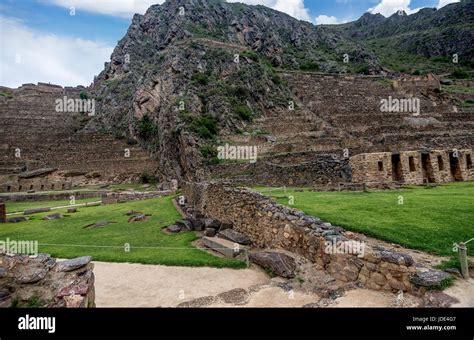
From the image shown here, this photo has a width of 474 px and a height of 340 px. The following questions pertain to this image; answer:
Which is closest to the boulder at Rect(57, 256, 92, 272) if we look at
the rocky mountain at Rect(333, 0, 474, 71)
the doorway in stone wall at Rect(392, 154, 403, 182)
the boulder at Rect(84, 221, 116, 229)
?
the boulder at Rect(84, 221, 116, 229)

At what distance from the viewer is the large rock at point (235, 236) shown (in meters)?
9.24

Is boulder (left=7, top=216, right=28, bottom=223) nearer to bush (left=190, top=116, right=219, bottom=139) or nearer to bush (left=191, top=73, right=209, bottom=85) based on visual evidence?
bush (left=190, top=116, right=219, bottom=139)

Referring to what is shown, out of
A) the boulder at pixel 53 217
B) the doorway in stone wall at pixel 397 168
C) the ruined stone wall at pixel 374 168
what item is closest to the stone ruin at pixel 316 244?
the ruined stone wall at pixel 374 168

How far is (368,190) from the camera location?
1297cm

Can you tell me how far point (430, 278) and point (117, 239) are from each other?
10.3 metres

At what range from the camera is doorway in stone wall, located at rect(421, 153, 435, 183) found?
1616 cm

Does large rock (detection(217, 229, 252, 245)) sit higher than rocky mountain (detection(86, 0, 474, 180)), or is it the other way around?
rocky mountain (detection(86, 0, 474, 180))

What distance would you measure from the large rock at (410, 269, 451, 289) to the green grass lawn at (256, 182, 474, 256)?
1090 millimetres

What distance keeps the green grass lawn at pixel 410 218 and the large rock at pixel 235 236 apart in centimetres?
204

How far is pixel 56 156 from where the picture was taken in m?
43.6

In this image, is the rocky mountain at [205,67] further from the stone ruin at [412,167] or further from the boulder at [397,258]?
the boulder at [397,258]

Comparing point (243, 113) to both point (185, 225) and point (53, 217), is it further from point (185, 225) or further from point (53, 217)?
point (185, 225)
